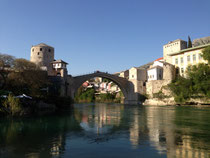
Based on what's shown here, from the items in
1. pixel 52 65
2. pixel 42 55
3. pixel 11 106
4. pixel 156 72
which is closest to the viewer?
pixel 11 106

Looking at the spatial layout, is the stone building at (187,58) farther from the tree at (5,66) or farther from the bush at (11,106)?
the bush at (11,106)

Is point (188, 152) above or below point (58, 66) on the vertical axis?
below

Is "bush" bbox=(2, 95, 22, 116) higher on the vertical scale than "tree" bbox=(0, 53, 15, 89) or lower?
lower

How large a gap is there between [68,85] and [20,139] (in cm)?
2228

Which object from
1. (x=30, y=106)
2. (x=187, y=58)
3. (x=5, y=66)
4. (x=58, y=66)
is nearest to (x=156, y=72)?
(x=187, y=58)

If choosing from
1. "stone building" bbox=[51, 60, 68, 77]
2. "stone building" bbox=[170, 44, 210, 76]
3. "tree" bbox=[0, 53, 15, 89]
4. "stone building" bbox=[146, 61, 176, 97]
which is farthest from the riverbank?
"stone building" bbox=[170, 44, 210, 76]

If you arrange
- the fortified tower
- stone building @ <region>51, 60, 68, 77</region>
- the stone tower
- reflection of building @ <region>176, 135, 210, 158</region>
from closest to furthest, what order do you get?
1. reflection of building @ <region>176, 135, 210, 158</region>
2. stone building @ <region>51, 60, 68, 77</region>
3. the stone tower
4. the fortified tower

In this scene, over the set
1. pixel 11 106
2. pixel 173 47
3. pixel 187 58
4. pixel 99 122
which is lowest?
pixel 99 122

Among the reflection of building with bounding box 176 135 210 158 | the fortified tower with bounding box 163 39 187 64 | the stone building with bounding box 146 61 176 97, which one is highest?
the fortified tower with bounding box 163 39 187 64

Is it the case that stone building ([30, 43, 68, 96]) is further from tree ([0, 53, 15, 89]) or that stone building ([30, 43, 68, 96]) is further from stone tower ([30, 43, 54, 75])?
tree ([0, 53, 15, 89])

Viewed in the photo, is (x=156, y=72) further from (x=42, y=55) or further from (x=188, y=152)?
(x=188, y=152)

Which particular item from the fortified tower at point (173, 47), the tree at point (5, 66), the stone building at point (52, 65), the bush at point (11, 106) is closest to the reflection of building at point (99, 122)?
the bush at point (11, 106)

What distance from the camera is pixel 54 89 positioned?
90.8 ft

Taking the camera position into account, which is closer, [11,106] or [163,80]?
[11,106]
